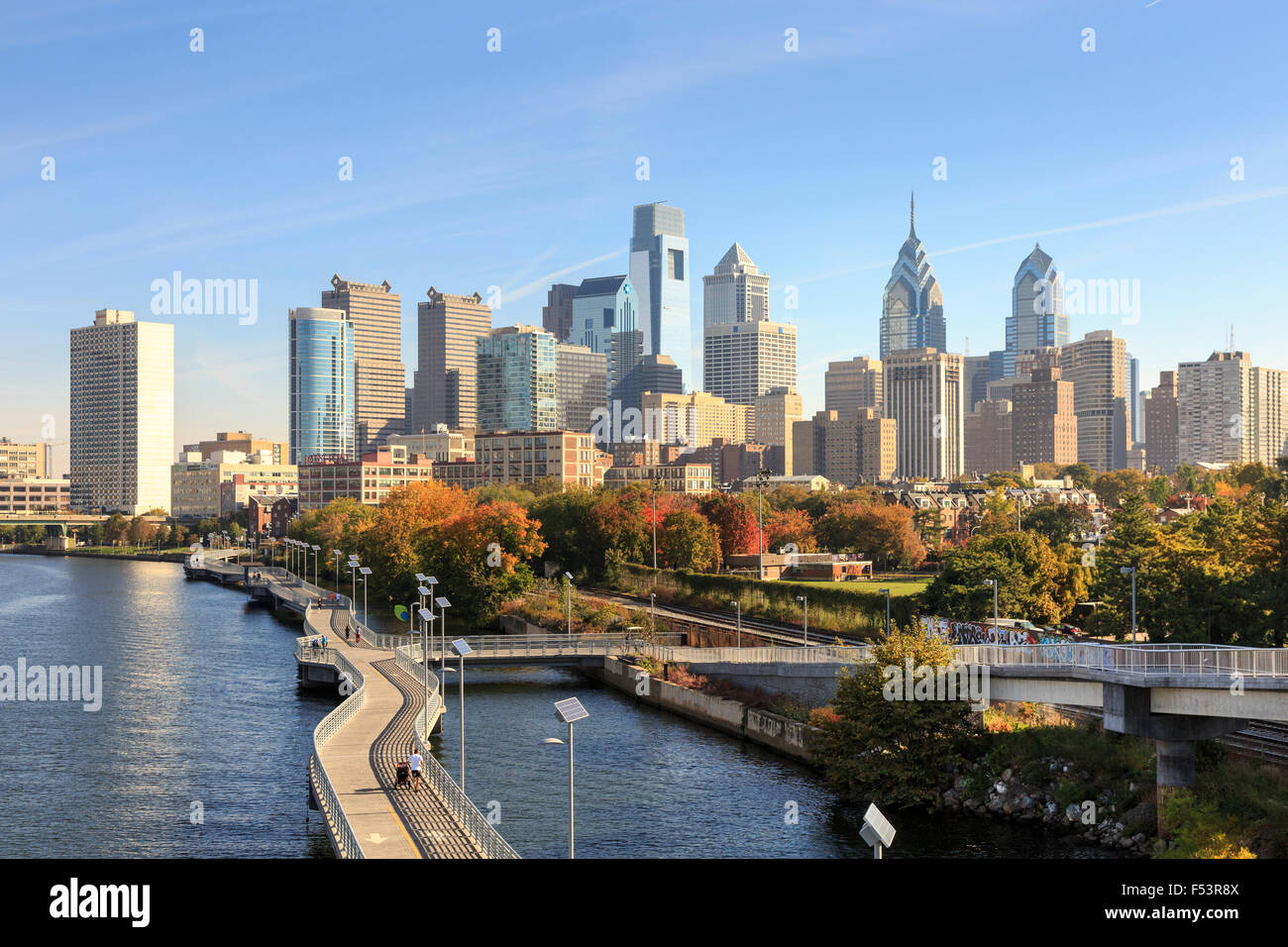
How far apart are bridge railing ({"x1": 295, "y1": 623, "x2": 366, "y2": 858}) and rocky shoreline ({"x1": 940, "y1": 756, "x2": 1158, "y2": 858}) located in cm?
1924

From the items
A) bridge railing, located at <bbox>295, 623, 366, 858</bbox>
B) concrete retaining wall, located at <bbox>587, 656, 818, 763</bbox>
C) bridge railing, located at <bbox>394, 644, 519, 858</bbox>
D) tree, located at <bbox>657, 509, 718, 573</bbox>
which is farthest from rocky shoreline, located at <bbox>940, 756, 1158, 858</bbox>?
tree, located at <bbox>657, 509, 718, 573</bbox>

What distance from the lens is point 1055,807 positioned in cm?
3634

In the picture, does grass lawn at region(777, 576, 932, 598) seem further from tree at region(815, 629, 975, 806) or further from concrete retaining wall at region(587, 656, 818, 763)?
tree at region(815, 629, 975, 806)

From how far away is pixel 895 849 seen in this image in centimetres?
3394

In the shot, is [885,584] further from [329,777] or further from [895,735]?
[329,777]

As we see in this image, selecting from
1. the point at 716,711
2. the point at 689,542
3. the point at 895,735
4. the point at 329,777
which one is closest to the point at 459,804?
the point at 329,777

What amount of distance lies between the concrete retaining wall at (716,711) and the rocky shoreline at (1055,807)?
255 inches

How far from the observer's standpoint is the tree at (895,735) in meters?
38.5

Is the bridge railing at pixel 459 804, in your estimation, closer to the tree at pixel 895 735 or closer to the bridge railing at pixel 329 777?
the bridge railing at pixel 329 777

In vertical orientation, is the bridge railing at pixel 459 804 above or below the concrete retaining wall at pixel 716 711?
above

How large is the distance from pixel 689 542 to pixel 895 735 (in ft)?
192

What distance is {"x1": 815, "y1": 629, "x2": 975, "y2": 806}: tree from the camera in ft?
126

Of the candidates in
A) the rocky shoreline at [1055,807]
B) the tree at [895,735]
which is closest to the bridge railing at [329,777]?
the tree at [895,735]
